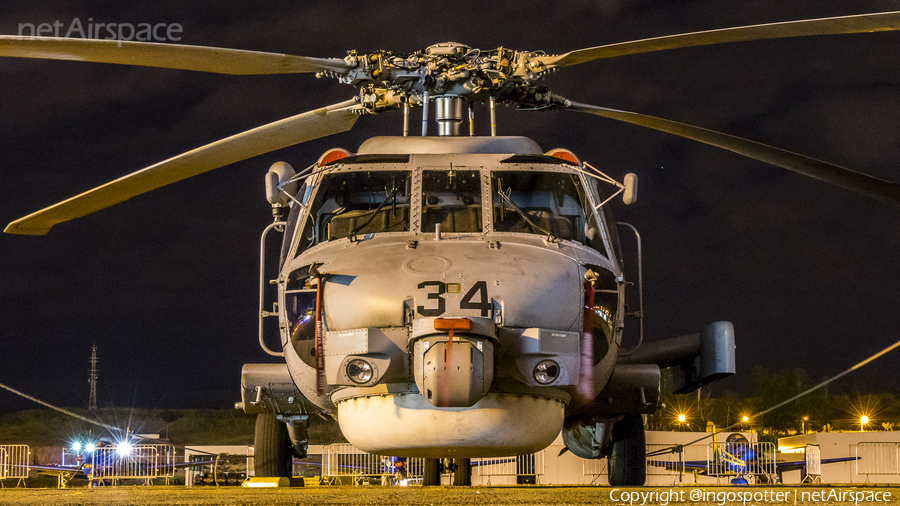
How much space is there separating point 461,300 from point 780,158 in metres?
3.41

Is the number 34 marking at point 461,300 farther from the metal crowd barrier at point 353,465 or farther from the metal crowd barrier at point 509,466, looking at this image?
the metal crowd barrier at point 509,466

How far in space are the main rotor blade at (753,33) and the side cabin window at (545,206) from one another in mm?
1093

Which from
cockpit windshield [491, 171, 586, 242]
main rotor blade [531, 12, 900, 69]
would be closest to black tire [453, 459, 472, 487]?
cockpit windshield [491, 171, 586, 242]

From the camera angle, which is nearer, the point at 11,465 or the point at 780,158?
the point at 780,158

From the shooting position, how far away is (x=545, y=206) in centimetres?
805

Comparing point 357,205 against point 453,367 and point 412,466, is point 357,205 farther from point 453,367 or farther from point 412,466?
point 412,466

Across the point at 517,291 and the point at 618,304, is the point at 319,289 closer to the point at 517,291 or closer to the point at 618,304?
the point at 517,291

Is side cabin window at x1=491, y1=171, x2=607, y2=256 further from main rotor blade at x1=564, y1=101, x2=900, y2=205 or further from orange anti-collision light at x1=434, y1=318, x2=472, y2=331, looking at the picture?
orange anti-collision light at x1=434, y1=318, x2=472, y2=331

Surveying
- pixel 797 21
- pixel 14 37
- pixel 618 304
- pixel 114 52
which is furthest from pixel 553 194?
pixel 14 37

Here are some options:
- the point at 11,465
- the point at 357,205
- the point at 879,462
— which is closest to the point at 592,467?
the point at 879,462

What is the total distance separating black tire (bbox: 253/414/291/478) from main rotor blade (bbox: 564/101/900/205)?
184 inches

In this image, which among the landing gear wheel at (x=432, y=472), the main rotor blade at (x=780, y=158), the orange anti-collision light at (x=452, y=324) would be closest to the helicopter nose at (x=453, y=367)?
the orange anti-collision light at (x=452, y=324)

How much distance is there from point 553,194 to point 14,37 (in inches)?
174

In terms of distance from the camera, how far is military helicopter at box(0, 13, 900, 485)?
243 inches
